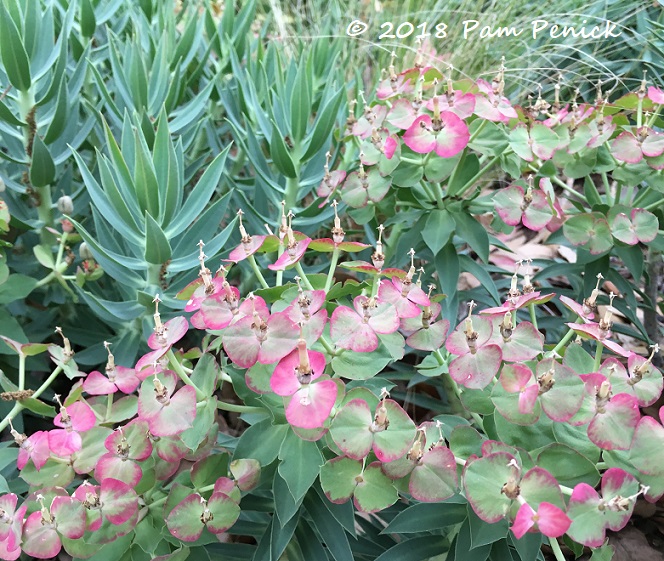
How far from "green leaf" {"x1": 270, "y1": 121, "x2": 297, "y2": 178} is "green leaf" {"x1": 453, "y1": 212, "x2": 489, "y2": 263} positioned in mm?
283

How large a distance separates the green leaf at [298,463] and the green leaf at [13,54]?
2.36 ft

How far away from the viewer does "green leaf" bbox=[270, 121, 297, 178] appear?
0.93 m

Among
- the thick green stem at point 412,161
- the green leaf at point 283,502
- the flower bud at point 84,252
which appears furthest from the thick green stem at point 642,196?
the flower bud at point 84,252

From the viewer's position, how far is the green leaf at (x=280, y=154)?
93 cm

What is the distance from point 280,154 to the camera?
3.13 feet

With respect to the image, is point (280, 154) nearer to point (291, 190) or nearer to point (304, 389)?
point (291, 190)

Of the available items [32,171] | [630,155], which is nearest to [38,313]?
[32,171]

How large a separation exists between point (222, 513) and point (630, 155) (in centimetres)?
71

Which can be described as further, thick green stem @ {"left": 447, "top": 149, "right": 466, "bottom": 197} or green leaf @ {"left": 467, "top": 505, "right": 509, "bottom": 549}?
thick green stem @ {"left": 447, "top": 149, "right": 466, "bottom": 197}

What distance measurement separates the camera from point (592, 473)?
51cm

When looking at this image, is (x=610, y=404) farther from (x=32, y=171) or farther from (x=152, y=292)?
(x=32, y=171)

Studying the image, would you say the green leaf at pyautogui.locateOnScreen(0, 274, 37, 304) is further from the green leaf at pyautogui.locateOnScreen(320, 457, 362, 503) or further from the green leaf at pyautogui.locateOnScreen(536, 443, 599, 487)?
the green leaf at pyautogui.locateOnScreen(536, 443, 599, 487)

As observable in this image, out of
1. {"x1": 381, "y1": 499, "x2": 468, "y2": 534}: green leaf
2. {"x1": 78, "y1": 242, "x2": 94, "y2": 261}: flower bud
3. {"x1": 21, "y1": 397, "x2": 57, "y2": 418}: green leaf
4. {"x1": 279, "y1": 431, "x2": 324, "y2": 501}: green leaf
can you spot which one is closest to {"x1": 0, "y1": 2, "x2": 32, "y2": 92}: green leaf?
{"x1": 78, "y1": 242, "x2": 94, "y2": 261}: flower bud

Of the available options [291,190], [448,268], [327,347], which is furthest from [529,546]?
[291,190]
